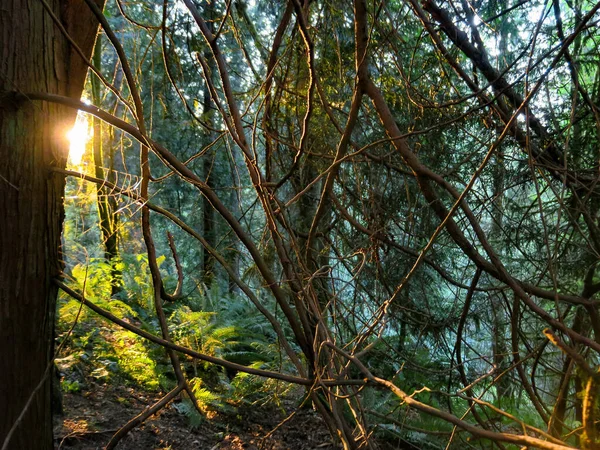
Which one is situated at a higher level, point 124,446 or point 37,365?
point 37,365

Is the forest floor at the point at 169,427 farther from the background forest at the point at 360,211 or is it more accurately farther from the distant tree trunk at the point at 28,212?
the distant tree trunk at the point at 28,212

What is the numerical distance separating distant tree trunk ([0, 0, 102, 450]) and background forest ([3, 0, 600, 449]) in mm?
130

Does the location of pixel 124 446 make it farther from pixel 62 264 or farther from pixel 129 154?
pixel 129 154

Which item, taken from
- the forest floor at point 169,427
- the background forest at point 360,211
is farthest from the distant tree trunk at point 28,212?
the forest floor at point 169,427

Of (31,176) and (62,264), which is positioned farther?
(62,264)

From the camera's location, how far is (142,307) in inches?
235

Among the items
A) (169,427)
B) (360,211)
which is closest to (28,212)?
(360,211)

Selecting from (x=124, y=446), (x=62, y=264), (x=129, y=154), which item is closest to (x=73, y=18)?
(x=62, y=264)

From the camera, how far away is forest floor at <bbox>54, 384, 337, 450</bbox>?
323 centimetres

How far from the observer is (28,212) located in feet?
5.32

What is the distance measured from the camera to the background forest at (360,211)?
1.82 metres

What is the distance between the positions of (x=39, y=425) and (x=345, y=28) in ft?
10.1

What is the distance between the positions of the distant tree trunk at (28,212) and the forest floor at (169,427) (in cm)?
157

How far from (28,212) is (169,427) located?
8.64 feet
